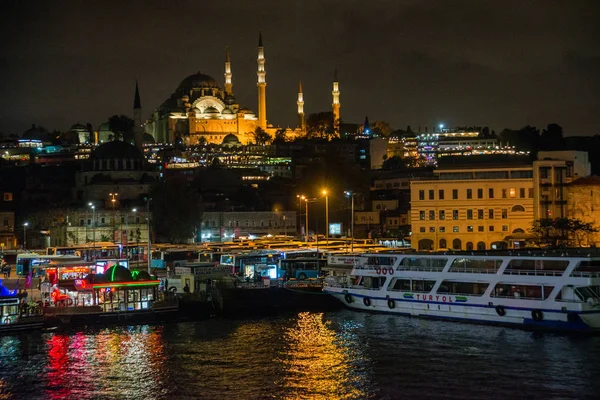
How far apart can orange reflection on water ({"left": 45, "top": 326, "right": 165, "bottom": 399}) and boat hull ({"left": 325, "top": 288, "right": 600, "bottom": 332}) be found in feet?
30.7

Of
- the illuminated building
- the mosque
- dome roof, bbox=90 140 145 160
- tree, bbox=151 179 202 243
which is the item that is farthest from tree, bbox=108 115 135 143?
the illuminated building

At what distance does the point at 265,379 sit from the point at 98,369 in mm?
5627

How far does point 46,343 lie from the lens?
32.4m

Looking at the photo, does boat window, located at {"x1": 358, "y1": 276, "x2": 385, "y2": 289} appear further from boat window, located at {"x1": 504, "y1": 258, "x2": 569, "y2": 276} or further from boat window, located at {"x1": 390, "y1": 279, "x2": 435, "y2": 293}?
boat window, located at {"x1": 504, "y1": 258, "x2": 569, "y2": 276}

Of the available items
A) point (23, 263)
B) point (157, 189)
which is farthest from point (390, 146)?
point (23, 263)

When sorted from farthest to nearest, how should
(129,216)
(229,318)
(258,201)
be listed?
(258,201) < (129,216) < (229,318)

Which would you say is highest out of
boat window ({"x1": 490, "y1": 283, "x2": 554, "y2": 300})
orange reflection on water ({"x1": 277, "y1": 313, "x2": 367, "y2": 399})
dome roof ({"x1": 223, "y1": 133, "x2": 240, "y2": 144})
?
dome roof ({"x1": 223, "y1": 133, "x2": 240, "y2": 144})

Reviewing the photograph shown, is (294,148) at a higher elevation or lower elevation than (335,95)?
lower

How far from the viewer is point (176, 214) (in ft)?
252

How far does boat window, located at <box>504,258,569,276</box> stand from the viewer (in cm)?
3438

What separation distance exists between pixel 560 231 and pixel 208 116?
97.2 m

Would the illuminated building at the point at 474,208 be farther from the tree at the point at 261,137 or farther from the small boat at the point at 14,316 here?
the tree at the point at 261,137

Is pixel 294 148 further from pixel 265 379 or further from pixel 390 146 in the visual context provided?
pixel 265 379

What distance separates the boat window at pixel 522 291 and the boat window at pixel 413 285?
305 centimetres
